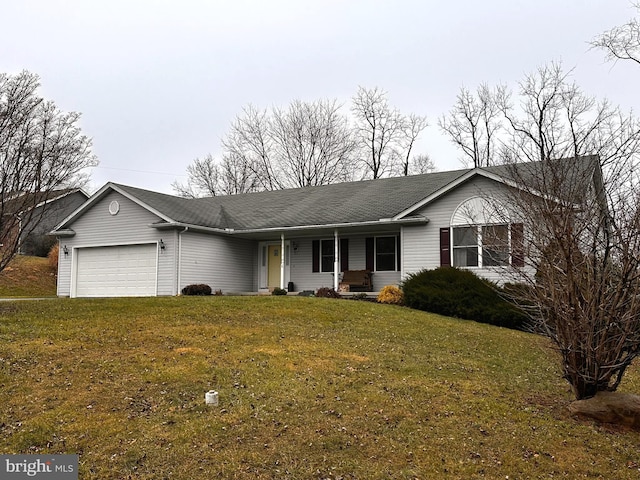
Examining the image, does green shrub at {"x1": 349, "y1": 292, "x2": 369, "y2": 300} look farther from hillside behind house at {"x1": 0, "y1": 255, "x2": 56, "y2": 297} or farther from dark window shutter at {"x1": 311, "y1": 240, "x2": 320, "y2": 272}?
hillside behind house at {"x1": 0, "y1": 255, "x2": 56, "y2": 297}

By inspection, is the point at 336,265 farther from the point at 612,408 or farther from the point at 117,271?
the point at 612,408

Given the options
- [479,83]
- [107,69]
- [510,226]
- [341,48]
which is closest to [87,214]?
[107,69]

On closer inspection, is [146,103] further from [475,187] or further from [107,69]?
[475,187]

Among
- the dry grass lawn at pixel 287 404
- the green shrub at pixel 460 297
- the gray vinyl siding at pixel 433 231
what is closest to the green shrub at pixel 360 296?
the gray vinyl siding at pixel 433 231

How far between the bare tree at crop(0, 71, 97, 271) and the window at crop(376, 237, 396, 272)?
1072 centimetres

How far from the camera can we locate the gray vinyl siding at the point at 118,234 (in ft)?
65.6

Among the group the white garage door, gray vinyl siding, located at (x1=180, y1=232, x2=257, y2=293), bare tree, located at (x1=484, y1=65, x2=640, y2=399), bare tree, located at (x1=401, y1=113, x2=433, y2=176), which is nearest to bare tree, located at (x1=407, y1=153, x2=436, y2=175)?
bare tree, located at (x1=401, y1=113, x2=433, y2=176)

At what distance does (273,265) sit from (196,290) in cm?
424

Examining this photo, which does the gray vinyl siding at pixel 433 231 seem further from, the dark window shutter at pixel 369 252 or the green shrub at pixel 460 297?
the dark window shutter at pixel 369 252

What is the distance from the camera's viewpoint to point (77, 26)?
50.6 feet

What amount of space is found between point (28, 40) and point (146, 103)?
940 centimetres

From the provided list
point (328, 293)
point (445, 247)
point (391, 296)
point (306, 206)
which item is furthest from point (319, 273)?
point (445, 247)

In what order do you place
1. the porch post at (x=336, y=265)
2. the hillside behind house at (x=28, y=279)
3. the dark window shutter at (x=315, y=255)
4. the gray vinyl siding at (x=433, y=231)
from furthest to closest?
the hillside behind house at (x=28, y=279) < the dark window shutter at (x=315, y=255) < the porch post at (x=336, y=265) < the gray vinyl siding at (x=433, y=231)

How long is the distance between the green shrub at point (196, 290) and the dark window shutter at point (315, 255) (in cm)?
425
